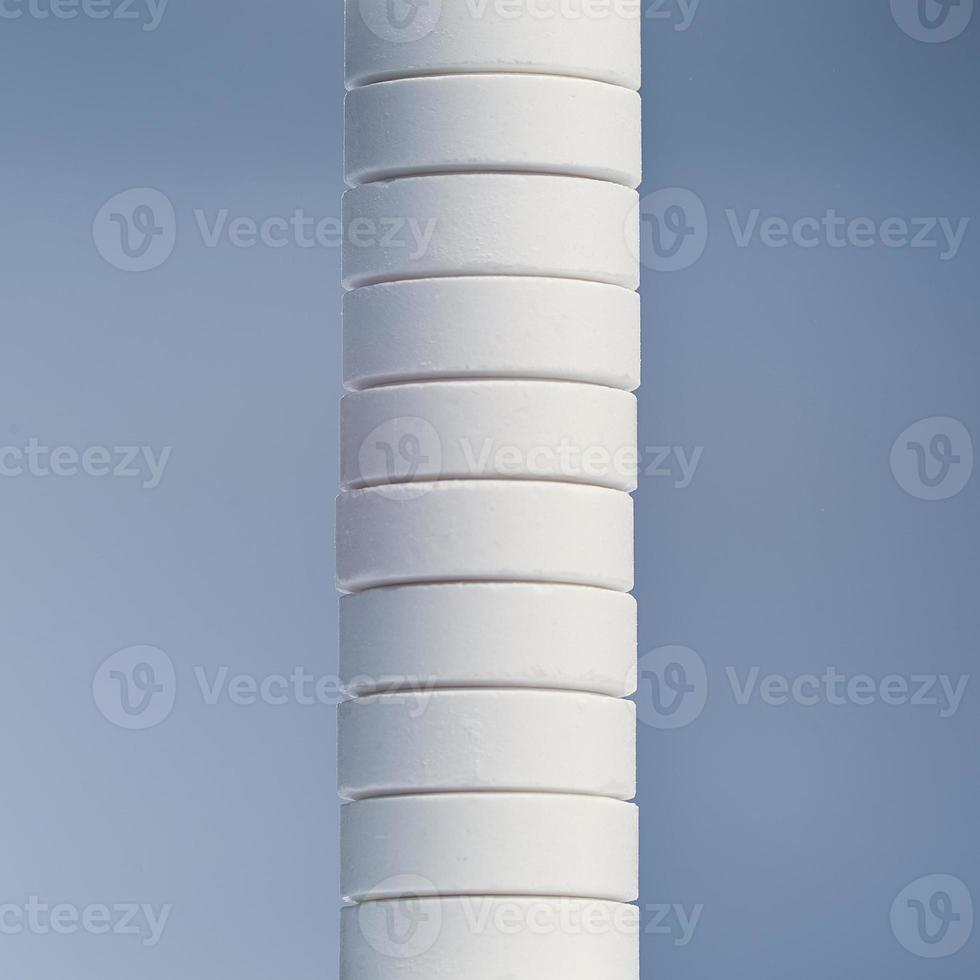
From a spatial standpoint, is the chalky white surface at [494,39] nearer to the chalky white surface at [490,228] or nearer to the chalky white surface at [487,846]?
the chalky white surface at [490,228]

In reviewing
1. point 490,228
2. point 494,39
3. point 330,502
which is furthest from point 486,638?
point 330,502

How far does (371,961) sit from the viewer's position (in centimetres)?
480

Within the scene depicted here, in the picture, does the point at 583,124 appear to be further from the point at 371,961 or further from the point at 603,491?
the point at 371,961

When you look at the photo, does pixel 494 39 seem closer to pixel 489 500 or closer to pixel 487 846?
pixel 489 500

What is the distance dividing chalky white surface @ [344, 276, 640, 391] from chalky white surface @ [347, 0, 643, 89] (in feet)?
1.82

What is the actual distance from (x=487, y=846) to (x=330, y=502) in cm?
246

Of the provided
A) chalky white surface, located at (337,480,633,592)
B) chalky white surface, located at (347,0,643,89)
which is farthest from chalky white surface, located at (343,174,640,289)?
chalky white surface, located at (337,480,633,592)

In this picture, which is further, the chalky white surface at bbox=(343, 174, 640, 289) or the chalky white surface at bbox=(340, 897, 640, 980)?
the chalky white surface at bbox=(343, 174, 640, 289)

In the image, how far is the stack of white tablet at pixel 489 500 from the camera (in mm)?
4750

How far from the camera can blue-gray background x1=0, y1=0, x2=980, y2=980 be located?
265 inches

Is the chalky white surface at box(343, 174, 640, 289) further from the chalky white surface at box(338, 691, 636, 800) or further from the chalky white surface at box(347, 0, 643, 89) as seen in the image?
the chalky white surface at box(338, 691, 636, 800)

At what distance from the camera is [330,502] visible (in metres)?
6.97

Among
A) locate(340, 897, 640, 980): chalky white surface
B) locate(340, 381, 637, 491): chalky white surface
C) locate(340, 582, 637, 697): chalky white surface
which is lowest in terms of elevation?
locate(340, 897, 640, 980): chalky white surface

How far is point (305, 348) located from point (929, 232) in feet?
7.59
